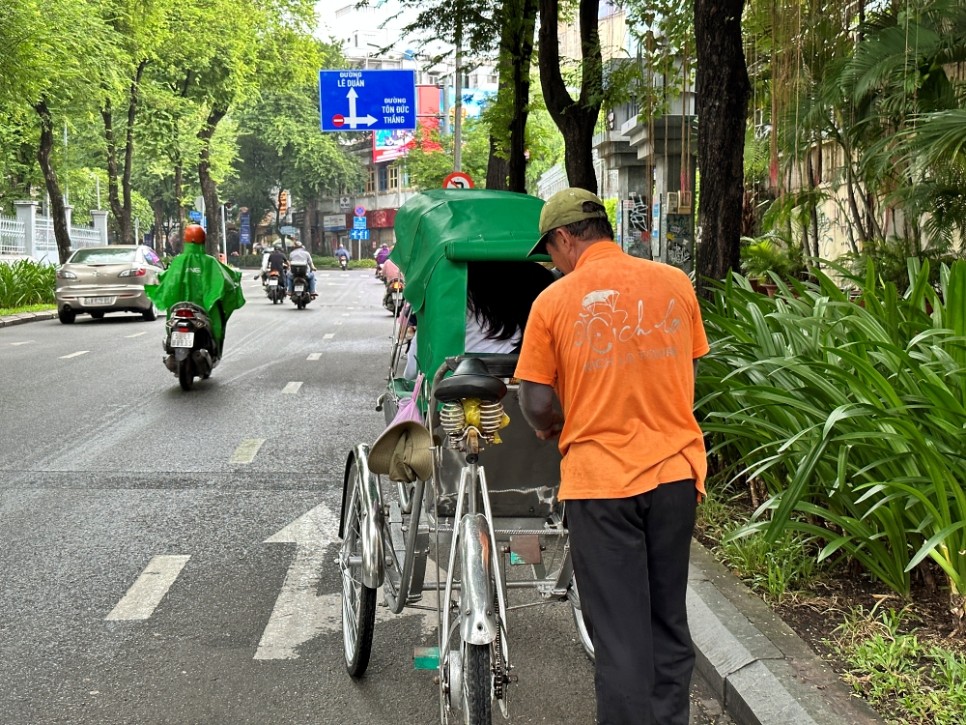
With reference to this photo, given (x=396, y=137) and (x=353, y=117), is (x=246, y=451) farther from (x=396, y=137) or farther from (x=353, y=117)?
(x=396, y=137)

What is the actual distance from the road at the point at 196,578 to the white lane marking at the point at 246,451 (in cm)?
4

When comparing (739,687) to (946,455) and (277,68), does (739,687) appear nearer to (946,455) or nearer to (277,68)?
(946,455)

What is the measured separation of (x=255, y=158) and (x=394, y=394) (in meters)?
78.4

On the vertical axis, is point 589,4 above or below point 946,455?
above

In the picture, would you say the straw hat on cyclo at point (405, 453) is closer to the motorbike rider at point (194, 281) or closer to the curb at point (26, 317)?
the motorbike rider at point (194, 281)

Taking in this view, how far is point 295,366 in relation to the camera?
15.2m

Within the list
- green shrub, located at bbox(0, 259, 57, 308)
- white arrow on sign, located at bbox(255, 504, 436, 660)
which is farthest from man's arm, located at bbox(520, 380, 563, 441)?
green shrub, located at bbox(0, 259, 57, 308)

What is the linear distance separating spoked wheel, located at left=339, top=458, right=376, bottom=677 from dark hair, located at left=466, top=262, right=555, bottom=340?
0.77 meters

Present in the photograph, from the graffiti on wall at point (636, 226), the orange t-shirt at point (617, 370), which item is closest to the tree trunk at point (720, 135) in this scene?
the orange t-shirt at point (617, 370)

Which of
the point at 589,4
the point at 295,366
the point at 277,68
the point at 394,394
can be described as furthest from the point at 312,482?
the point at 277,68

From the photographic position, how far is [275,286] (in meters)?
31.4

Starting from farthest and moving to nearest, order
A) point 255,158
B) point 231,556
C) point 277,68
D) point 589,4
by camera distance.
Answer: point 255,158 → point 277,68 → point 589,4 → point 231,556

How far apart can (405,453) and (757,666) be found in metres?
1.43

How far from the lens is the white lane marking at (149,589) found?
5059mm
